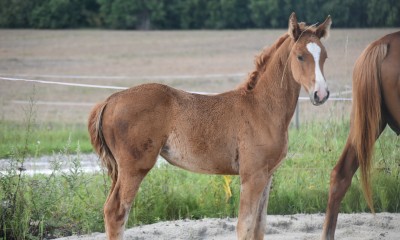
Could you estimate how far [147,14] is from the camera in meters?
26.4

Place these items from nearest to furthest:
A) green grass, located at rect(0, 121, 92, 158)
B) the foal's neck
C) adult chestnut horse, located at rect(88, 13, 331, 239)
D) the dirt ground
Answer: adult chestnut horse, located at rect(88, 13, 331, 239) < the foal's neck < green grass, located at rect(0, 121, 92, 158) < the dirt ground

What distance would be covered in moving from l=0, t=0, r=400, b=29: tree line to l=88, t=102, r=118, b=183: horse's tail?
15.7 meters

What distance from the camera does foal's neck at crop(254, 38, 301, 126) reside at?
5543 millimetres

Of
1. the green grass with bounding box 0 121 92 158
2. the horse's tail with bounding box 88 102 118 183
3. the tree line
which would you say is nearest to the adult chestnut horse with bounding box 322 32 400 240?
the horse's tail with bounding box 88 102 118 183

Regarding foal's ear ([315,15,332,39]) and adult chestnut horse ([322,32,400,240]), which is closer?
foal's ear ([315,15,332,39])

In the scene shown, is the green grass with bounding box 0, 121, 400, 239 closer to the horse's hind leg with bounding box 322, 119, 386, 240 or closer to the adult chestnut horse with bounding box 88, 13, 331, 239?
the adult chestnut horse with bounding box 88, 13, 331, 239

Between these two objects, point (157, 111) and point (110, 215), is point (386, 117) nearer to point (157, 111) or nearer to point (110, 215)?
point (157, 111)

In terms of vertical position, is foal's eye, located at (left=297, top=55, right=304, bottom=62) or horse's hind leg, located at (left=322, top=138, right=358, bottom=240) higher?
foal's eye, located at (left=297, top=55, right=304, bottom=62)

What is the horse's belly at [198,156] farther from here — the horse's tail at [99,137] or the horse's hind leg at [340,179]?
the horse's hind leg at [340,179]

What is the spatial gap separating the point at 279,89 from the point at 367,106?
887 mm

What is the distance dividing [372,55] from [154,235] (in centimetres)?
231

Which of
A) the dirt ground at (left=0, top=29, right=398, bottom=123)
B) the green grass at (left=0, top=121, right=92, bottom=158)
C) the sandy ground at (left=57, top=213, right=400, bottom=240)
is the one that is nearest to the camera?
the sandy ground at (left=57, top=213, right=400, bottom=240)

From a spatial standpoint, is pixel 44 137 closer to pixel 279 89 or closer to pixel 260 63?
pixel 260 63

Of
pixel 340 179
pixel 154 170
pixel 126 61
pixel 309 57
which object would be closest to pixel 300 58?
pixel 309 57
